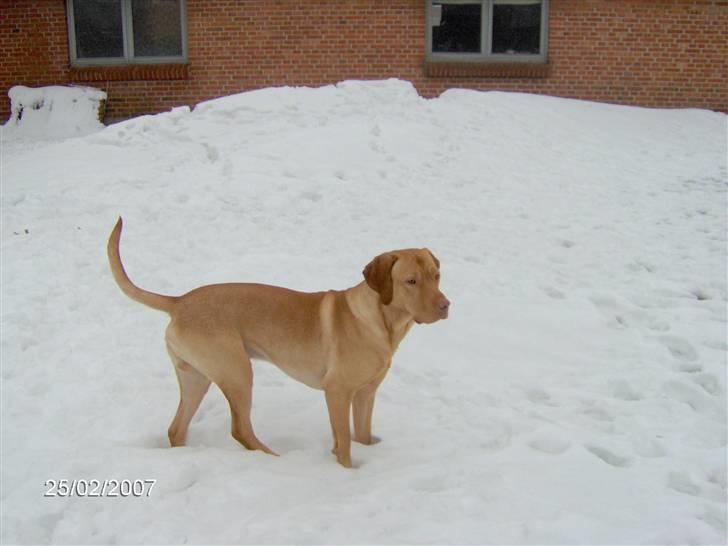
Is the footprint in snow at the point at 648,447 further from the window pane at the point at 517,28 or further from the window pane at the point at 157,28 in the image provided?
the window pane at the point at 157,28

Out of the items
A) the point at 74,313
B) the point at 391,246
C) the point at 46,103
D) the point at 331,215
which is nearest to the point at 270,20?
the point at 46,103

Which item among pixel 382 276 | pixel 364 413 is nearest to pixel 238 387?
pixel 364 413

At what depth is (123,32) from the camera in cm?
1266

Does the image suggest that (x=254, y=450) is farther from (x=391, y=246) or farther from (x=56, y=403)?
(x=391, y=246)

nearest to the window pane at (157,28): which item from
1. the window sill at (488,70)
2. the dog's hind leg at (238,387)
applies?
the window sill at (488,70)

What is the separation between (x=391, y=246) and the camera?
6746 mm

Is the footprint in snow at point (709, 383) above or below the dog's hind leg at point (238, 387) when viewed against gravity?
below

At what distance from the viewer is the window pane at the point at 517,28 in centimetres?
1235

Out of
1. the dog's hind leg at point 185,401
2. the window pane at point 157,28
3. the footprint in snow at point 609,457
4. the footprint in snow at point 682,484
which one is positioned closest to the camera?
the footprint in snow at point 682,484

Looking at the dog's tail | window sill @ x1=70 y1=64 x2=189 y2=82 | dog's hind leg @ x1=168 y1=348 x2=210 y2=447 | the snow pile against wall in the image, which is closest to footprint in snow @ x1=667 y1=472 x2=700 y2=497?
dog's hind leg @ x1=168 y1=348 x2=210 y2=447

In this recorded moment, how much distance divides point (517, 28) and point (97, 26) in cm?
739

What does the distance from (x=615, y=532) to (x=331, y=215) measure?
194 inches
